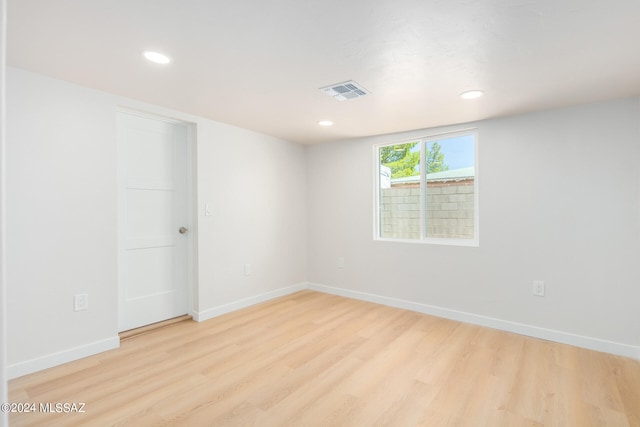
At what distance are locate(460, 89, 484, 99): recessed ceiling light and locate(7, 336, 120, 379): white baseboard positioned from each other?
353 cm

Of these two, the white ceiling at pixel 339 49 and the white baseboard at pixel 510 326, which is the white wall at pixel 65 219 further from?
the white baseboard at pixel 510 326

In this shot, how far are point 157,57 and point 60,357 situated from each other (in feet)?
7.53

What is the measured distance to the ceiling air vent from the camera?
7.76 feet

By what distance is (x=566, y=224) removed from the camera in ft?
9.23

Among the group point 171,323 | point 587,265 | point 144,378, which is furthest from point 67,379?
point 587,265

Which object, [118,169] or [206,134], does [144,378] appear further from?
[206,134]

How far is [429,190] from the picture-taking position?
3686 millimetres

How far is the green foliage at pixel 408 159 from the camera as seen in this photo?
3.63 metres

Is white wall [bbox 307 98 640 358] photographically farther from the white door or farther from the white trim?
the white door

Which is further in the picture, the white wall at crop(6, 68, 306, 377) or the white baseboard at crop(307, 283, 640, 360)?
→ the white baseboard at crop(307, 283, 640, 360)

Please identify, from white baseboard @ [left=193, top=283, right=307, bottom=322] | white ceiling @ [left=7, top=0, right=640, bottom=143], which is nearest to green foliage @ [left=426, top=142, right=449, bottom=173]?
white ceiling @ [left=7, top=0, right=640, bottom=143]

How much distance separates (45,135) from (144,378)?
191cm

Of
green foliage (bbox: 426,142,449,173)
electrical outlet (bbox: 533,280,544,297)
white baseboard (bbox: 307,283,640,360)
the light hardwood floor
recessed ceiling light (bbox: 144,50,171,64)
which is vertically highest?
recessed ceiling light (bbox: 144,50,171,64)

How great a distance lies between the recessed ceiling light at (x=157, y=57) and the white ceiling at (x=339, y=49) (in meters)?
0.06
